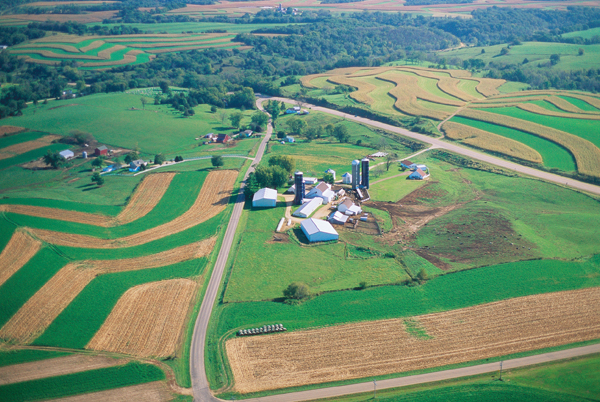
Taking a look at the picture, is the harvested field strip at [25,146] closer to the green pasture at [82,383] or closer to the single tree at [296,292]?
Result: the green pasture at [82,383]

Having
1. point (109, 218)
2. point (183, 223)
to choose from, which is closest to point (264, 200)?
point (183, 223)

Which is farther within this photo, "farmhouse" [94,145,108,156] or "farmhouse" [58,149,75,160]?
"farmhouse" [94,145,108,156]

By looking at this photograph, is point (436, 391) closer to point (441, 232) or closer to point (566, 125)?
point (441, 232)

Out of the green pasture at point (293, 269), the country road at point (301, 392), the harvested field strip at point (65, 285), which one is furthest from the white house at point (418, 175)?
the harvested field strip at point (65, 285)

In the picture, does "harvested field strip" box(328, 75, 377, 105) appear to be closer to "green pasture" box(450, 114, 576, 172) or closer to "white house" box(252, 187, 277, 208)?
"green pasture" box(450, 114, 576, 172)

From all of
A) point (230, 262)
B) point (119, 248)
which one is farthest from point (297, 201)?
point (119, 248)

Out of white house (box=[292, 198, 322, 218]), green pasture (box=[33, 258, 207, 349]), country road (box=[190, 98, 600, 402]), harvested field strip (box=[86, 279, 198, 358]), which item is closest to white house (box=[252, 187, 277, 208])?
white house (box=[292, 198, 322, 218])

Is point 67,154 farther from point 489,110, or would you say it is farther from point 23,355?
point 489,110
